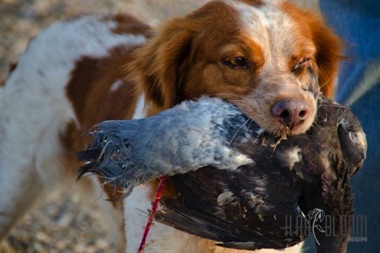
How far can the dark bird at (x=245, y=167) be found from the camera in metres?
2.27

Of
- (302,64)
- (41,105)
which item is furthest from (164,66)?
(41,105)

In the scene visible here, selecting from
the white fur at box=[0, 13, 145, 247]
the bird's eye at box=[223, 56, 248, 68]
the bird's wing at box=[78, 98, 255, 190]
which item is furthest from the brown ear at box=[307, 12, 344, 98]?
the white fur at box=[0, 13, 145, 247]

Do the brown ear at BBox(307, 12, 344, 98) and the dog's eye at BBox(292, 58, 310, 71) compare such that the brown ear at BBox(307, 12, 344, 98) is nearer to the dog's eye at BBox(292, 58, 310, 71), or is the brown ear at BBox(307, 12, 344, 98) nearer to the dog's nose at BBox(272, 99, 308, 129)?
the dog's eye at BBox(292, 58, 310, 71)

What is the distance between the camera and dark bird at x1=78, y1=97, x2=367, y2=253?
7.45 ft

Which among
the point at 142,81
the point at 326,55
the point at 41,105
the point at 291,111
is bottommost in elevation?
the point at 41,105

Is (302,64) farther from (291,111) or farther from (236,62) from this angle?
(291,111)

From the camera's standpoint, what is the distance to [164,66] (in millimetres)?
2859

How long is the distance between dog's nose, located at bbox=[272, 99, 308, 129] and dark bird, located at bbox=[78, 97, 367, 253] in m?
0.05

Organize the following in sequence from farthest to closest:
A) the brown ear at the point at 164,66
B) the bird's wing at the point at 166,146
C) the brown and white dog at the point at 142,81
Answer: the brown ear at the point at 164,66 → the brown and white dog at the point at 142,81 → the bird's wing at the point at 166,146

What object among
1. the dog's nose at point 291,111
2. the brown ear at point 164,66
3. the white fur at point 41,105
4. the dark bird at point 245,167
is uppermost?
the dog's nose at point 291,111

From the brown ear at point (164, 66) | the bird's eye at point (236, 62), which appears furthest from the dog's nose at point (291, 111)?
the brown ear at point (164, 66)

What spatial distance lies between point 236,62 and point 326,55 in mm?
418

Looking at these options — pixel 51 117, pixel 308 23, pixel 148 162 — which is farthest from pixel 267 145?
pixel 51 117

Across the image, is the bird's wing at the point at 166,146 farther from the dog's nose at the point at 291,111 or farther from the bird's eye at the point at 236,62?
the bird's eye at the point at 236,62
